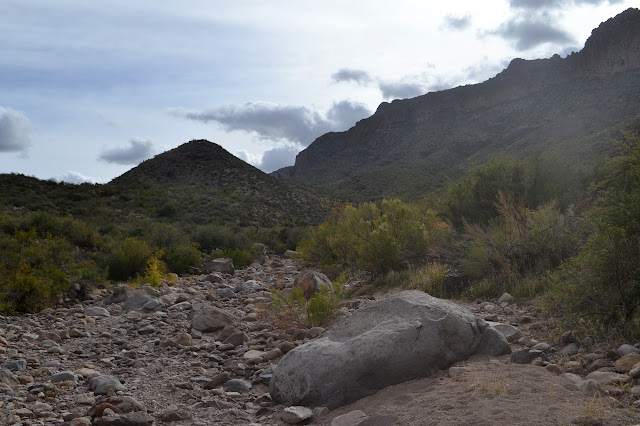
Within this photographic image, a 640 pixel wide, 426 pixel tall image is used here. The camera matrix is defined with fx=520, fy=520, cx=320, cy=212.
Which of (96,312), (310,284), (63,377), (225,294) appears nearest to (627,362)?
(63,377)

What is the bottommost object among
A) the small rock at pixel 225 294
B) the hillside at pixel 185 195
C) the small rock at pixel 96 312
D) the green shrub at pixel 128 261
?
the small rock at pixel 225 294

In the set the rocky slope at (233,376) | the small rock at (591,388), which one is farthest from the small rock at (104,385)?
the small rock at (591,388)

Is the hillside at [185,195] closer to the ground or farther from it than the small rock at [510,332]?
farther from it

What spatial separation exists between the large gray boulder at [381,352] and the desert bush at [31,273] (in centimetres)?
629

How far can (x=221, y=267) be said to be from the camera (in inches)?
618

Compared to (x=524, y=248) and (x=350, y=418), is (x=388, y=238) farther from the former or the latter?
(x=350, y=418)

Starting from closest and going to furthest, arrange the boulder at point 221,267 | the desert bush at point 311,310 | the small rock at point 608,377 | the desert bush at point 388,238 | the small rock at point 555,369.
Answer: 1. the small rock at point 608,377
2. the small rock at point 555,369
3. the desert bush at point 311,310
4. the desert bush at point 388,238
5. the boulder at point 221,267

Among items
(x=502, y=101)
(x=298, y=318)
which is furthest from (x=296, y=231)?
(x=502, y=101)

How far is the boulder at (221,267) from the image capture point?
51.2ft

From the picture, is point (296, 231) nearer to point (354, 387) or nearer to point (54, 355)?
point (54, 355)

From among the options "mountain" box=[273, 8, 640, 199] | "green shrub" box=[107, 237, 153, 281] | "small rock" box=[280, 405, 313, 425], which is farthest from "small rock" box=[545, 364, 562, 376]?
Result: "mountain" box=[273, 8, 640, 199]

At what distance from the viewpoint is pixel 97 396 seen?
17.3 feet

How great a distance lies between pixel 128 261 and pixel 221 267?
2721 millimetres

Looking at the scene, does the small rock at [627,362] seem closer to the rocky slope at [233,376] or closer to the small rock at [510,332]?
the rocky slope at [233,376]
